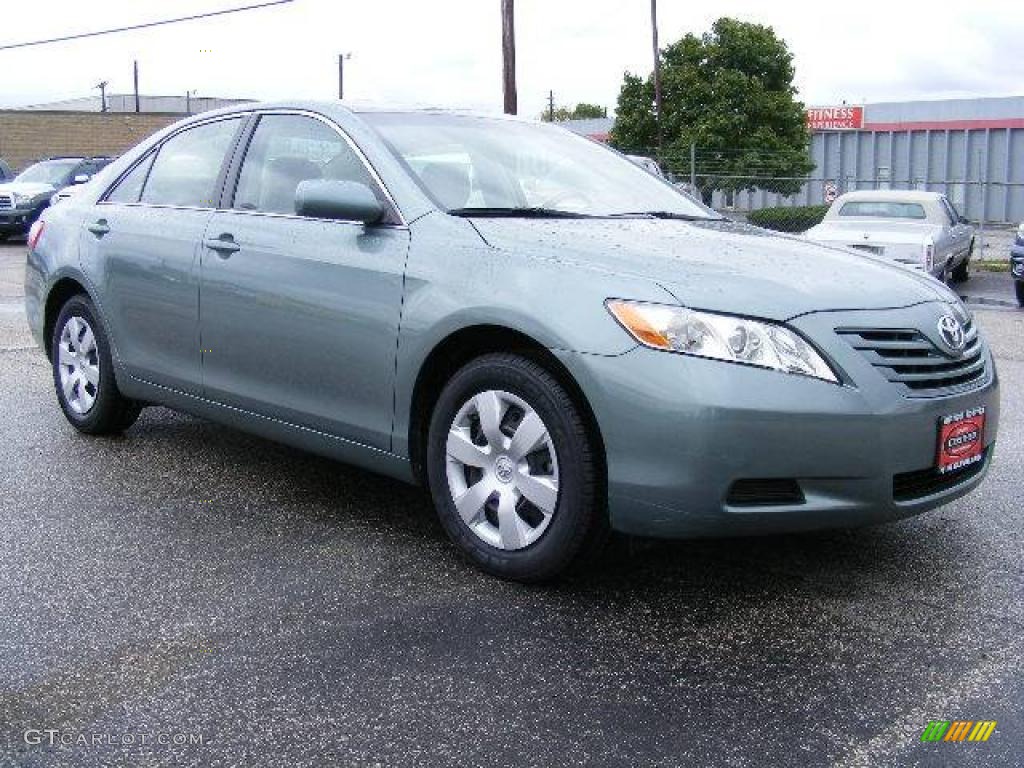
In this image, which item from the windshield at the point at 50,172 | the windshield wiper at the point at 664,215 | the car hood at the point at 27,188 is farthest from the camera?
the windshield at the point at 50,172

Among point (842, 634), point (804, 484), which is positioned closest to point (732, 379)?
point (804, 484)

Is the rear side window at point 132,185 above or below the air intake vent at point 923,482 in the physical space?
above

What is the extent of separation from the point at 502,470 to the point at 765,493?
32.9 inches

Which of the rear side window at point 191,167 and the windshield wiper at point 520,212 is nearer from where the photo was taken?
the windshield wiper at point 520,212

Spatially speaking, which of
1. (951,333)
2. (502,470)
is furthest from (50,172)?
(951,333)

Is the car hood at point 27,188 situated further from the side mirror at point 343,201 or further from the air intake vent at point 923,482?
the air intake vent at point 923,482

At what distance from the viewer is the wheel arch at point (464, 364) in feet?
12.1

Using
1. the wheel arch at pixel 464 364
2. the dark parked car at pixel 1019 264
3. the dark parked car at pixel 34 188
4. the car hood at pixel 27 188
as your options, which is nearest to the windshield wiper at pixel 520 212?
the wheel arch at pixel 464 364

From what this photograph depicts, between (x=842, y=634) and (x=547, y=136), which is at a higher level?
(x=547, y=136)

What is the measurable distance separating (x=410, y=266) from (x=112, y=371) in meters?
2.17

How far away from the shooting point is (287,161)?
4.88 metres

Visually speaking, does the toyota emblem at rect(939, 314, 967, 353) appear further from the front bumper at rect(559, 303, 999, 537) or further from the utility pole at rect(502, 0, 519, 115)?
the utility pole at rect(502, 0, 519, 115)

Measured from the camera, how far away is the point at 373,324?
4.21m

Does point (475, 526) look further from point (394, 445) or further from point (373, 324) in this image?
point (373, 324)
